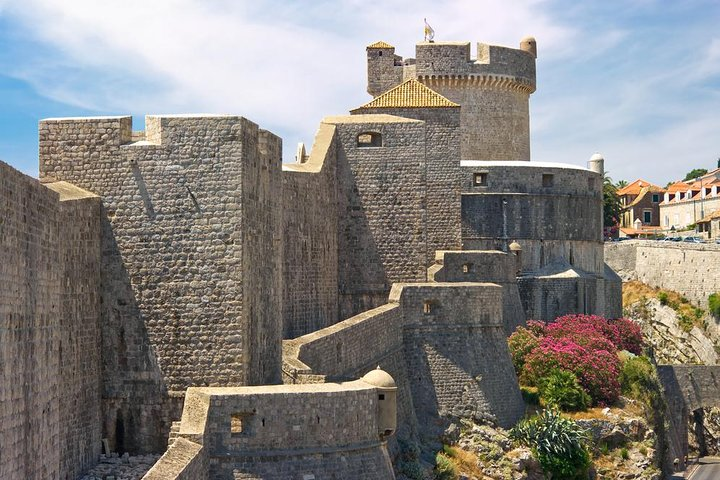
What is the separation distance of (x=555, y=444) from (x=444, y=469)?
4.18 meters

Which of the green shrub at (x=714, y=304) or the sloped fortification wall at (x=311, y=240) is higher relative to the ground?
the sloped fortification wall at (x=311, y=240)

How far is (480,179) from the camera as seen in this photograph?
39062 millimetres

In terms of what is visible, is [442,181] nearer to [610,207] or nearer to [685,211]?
[610,207]

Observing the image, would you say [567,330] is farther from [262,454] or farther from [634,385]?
[262,454]

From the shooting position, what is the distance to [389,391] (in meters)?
19.0

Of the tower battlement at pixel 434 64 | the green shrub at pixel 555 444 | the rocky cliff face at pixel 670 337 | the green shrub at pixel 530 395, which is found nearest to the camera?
the green shrub at pixel 555 444

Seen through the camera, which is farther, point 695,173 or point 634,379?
point 695,173

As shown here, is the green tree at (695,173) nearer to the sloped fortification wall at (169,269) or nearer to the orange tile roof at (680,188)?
the orange tile roof at (680,188)

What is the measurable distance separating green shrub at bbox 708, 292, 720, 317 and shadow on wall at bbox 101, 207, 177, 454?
40606mm

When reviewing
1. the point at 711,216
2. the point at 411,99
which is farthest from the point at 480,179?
the point at 711,216

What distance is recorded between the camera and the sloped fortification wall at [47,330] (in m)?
15.0

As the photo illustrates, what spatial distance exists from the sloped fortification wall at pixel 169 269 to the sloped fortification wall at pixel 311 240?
27.6 ft

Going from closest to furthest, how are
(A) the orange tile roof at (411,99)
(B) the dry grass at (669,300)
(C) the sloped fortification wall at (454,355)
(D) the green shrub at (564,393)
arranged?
1. (C) the sloped fortification wall at (454,355)
2. (D) the green shrub at (564,393)
3. (A) the orange tile roof at (411,99)
4. (B) the dry grass at (669,300)

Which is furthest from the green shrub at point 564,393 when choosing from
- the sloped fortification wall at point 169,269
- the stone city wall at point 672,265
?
the stone city wall at point 672,265
